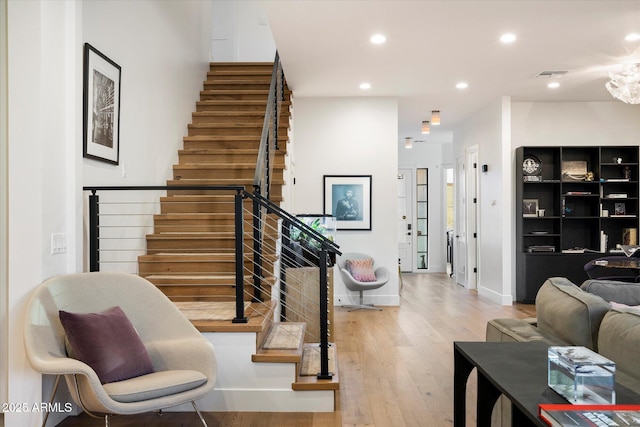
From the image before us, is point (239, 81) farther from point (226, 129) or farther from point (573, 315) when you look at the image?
point (573, 315)

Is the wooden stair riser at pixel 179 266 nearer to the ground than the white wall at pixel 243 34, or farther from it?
nearer to the ground

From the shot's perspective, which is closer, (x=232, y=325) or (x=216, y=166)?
(x=232, y=325)

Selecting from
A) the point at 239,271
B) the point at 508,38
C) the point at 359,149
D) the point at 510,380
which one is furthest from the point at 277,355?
the point at 359,149

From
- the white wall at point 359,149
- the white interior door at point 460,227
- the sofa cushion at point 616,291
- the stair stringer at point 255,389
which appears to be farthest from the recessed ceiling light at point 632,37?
the stair stringer at point 255,389

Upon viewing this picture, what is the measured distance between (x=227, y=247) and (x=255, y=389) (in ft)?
4.85

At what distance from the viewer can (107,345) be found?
240 centimetres

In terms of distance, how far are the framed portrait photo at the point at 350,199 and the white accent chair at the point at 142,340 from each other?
421cm

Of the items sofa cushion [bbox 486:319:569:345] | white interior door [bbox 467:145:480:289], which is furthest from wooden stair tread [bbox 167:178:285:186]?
white interior door [bbox 467:145:480:289]

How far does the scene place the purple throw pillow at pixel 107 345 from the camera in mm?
2342

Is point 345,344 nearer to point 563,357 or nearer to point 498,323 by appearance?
point 498,323

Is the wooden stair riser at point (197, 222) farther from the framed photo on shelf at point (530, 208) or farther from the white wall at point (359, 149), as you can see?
the framed photo on shelf at point (530, 208)

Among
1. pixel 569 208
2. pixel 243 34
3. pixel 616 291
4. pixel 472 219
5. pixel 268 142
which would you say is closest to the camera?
pixel 616 291

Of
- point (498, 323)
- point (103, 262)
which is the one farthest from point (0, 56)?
point (498, 323)

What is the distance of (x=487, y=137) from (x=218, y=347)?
575 centimetres
